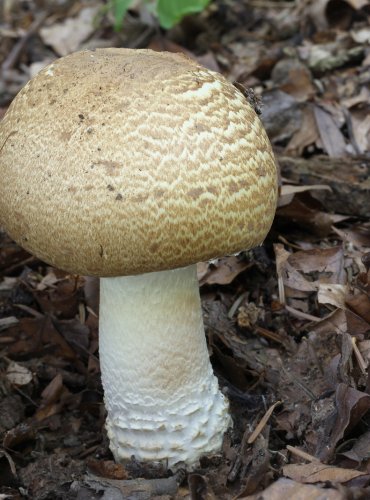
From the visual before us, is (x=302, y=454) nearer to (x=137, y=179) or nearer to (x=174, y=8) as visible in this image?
(x=137, y=179)

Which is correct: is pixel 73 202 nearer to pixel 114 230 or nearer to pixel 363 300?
pixel 114 230

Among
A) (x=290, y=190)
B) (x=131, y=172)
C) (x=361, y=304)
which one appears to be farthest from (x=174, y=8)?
(x=131, y=172)

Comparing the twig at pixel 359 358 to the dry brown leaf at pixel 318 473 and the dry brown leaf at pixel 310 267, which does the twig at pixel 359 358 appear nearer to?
the dry brown leaf at pixel 318 473

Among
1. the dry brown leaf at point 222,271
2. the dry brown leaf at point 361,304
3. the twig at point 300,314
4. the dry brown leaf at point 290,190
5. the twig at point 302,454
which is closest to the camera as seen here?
the twig at point 302,454

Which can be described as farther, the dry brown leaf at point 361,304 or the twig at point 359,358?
the dry brown leaf at point 361,304

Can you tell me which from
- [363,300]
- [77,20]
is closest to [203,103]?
[363,300]

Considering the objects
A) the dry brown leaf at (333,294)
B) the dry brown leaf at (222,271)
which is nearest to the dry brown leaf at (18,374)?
the dry brown leaf at (222,271)

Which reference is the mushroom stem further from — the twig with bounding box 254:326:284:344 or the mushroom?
the twig with bounding box 254:326:284:344
